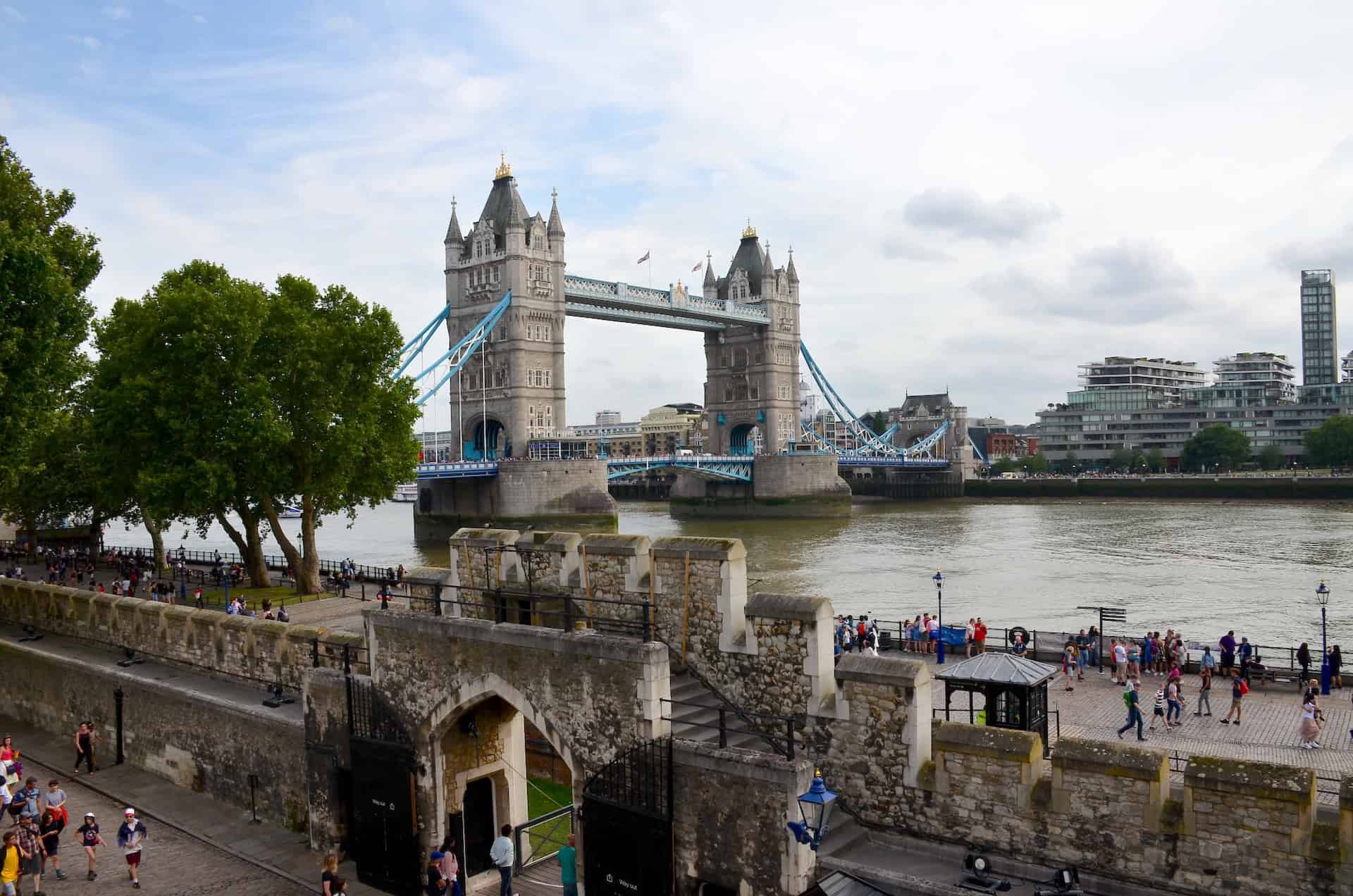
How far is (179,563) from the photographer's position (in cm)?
3234

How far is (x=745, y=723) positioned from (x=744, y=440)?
315 ft

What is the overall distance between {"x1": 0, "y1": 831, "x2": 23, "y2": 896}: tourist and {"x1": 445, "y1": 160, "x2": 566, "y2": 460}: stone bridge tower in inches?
2430

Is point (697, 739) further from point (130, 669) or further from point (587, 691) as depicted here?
point (130, 669)

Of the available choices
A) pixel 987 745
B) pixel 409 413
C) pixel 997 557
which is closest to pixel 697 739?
pixel 987 745

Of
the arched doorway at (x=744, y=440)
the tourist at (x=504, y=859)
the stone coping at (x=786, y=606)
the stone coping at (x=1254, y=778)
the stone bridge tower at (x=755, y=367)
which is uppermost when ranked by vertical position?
the stone bridge tower at (x=755, y=367)

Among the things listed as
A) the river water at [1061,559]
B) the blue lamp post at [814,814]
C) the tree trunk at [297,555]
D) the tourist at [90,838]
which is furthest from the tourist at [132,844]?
the tree trunk at [297,555]

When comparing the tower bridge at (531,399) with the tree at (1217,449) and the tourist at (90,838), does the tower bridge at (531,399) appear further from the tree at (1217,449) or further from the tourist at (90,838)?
the tourist at (90,838)

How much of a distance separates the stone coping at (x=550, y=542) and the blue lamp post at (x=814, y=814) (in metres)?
3.65

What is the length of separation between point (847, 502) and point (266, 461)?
5922cm

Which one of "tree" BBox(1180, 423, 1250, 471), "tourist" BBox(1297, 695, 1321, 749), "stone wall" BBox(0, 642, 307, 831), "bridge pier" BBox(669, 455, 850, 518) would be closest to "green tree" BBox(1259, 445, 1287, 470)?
"tree" BBox(1180, 423, 1250, 471)

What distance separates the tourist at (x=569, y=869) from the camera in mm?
9383

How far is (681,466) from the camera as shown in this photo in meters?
71.8

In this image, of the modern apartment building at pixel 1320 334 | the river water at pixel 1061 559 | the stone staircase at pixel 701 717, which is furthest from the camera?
the modern apartment building at pixel 1320 334

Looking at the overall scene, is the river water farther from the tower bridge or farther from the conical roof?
the conical roof
